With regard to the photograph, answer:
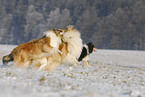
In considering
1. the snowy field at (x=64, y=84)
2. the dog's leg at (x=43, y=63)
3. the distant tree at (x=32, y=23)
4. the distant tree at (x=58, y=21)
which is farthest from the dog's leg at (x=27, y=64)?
the distant tree at (x=32, y=23)

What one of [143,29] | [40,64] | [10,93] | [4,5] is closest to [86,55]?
[40,64]

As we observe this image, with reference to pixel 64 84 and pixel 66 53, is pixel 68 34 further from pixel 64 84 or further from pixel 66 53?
pixel 64 84

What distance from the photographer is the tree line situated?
5650cm

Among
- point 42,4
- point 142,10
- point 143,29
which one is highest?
point 42,4

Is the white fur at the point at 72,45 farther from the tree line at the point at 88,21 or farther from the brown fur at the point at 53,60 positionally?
the tree line at the point at 88,21

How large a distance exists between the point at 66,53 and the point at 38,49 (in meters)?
0.98

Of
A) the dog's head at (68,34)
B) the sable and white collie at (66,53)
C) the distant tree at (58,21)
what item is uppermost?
the distant tree at (58,21)

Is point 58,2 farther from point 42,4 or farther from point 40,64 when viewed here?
point 40,64

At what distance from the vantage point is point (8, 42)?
76.8 metres

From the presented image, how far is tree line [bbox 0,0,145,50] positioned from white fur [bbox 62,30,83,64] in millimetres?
49413

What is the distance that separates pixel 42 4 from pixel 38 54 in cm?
8353

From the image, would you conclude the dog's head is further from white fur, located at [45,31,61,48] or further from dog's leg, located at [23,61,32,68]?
dog's leg, located at [23,61,32,68]

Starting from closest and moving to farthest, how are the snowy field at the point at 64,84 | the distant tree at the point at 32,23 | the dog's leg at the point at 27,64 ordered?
the snowy field at the point at 64,84 → the dog's leg at the point at 27,64 → the distant tree at the point at 32,23

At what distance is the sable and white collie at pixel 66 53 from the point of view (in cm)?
720
